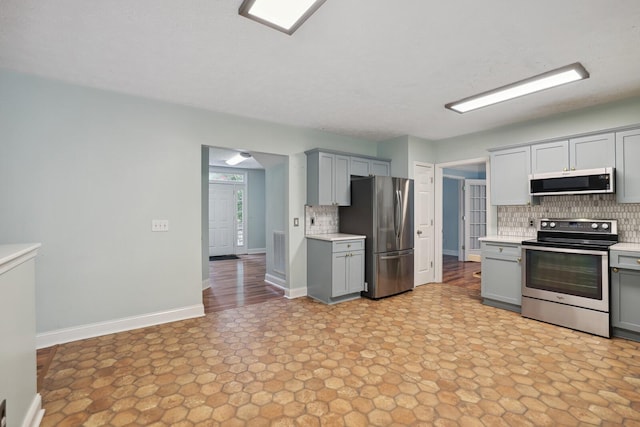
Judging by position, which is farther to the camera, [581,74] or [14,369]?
[581,74]

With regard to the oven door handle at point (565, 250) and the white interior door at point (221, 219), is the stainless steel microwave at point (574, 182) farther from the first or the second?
the white interior door at point (221, 219)

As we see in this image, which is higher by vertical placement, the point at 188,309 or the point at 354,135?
the point at 354,135

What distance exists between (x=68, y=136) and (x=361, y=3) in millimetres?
3006

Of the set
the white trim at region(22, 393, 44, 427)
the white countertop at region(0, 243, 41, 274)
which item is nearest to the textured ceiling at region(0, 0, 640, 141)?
the white countertop at region(0, 243, 41, 274)

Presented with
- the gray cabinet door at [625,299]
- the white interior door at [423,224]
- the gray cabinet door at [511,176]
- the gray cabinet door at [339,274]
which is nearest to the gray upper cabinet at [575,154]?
the gray cabinet door at [511,176]

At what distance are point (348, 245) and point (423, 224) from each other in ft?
5.61

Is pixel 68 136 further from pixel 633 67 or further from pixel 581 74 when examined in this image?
pixel 633 67

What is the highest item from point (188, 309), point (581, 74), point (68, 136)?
point (581, 74)

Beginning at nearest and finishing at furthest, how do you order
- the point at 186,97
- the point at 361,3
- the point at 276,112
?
the point at 361,3 → the point at 186,97 → the point at 276,112

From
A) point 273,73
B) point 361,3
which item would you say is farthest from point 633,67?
point 273,73

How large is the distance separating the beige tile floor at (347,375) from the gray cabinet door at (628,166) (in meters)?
1.52

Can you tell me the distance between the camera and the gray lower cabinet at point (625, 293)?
279cm

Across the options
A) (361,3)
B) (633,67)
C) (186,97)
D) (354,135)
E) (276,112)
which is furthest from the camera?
(354,135)

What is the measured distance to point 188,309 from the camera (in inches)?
139
